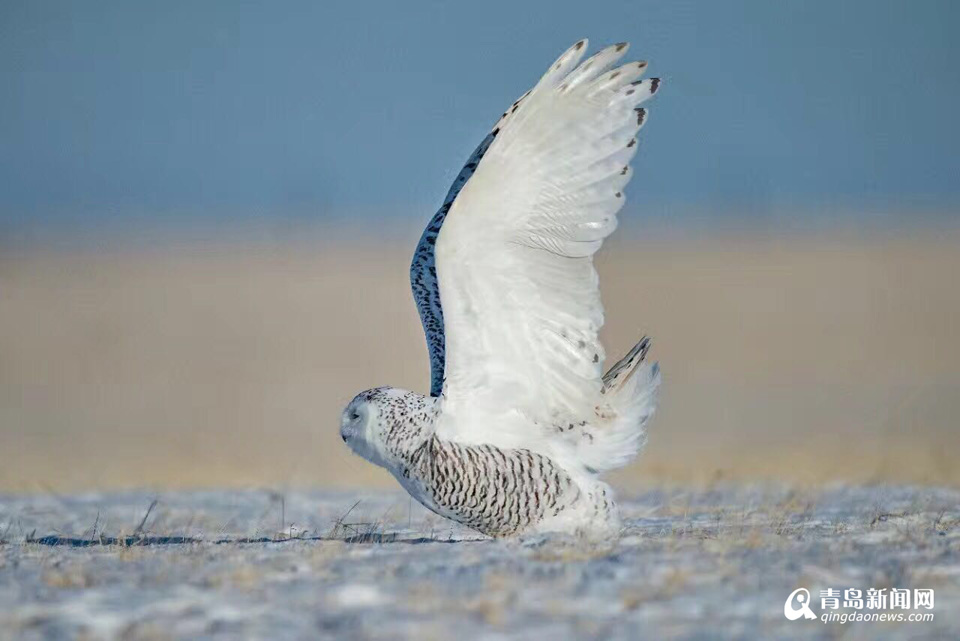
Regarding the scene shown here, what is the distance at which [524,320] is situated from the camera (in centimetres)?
685

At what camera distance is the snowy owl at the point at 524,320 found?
654 cm

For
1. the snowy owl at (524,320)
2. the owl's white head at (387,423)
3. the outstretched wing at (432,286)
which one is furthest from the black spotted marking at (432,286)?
the owl's white head at (387,423)

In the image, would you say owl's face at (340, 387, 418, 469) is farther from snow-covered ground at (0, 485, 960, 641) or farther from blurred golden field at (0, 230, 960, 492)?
blurred golden field at (0, 230, 960, 492)

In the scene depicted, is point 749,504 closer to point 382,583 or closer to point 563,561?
point 563,561

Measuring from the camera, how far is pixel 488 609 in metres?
4.54

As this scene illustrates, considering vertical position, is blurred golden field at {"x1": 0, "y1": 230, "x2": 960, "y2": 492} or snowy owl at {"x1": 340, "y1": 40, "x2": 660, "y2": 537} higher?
blurred golden field at {"x1": 0, "y1": 230, "x2": 960, "y2": 492}

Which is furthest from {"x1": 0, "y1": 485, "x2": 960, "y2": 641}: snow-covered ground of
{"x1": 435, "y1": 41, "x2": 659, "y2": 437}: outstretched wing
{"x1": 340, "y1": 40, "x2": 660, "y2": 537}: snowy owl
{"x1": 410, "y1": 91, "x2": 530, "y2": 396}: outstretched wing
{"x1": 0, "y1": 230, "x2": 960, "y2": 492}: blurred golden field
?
{"x1": 0, "y1": 230, "x2": 960, "y2": 492}: blurred golden field

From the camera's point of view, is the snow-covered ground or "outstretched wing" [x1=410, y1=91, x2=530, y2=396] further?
"outstretched wing" [x1=410, y1=91, x2=530, y2=396]

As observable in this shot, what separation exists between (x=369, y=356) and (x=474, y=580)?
19.6 meters

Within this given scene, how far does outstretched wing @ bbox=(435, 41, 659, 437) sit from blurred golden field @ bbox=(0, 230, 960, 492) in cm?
Answer: 372

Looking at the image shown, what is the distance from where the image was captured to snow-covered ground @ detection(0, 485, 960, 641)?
14.4 feet

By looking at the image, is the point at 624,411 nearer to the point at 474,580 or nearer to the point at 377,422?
the point at 377,422

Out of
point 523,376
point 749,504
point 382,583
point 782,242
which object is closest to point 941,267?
point 782,242

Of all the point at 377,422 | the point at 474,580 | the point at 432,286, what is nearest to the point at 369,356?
the point at 432,286
